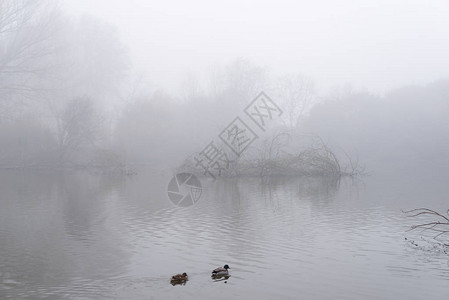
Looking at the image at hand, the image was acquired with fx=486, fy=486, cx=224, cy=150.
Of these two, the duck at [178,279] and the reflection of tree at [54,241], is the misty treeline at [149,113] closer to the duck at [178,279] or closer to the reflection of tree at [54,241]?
the reflection of tree at [54,241]

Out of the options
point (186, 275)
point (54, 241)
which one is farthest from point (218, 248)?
point (54, 241)

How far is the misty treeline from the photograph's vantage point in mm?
36719

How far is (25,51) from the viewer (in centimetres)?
Answer: 3828

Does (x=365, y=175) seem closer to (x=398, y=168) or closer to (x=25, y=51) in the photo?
(x=398, y=168)

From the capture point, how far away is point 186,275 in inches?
310

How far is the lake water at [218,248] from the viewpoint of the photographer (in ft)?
24.6

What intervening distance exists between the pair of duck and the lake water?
102 millimetres

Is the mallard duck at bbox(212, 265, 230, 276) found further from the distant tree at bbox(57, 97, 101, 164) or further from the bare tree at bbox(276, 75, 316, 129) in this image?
the bare tree at bbox(276, 75, 316, 129)

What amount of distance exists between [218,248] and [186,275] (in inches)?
93.8

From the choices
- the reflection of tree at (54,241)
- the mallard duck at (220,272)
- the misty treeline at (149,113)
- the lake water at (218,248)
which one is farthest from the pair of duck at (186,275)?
the misty treeline at (149,113)

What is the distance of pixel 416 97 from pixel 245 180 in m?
30.4

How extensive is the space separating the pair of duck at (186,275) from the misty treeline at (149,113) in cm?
2140

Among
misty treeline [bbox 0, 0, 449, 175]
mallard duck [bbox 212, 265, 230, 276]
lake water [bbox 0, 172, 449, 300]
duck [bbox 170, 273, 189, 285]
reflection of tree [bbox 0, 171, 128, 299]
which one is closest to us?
lake water [bbox 0, 172, 449, 300]

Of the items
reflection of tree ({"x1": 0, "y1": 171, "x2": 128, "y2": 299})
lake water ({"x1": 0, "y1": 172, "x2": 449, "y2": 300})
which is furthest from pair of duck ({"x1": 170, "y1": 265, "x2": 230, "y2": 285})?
reflection of tree ({"x1": 0, "y1": 171, "x2": 128, "y2": 299})
